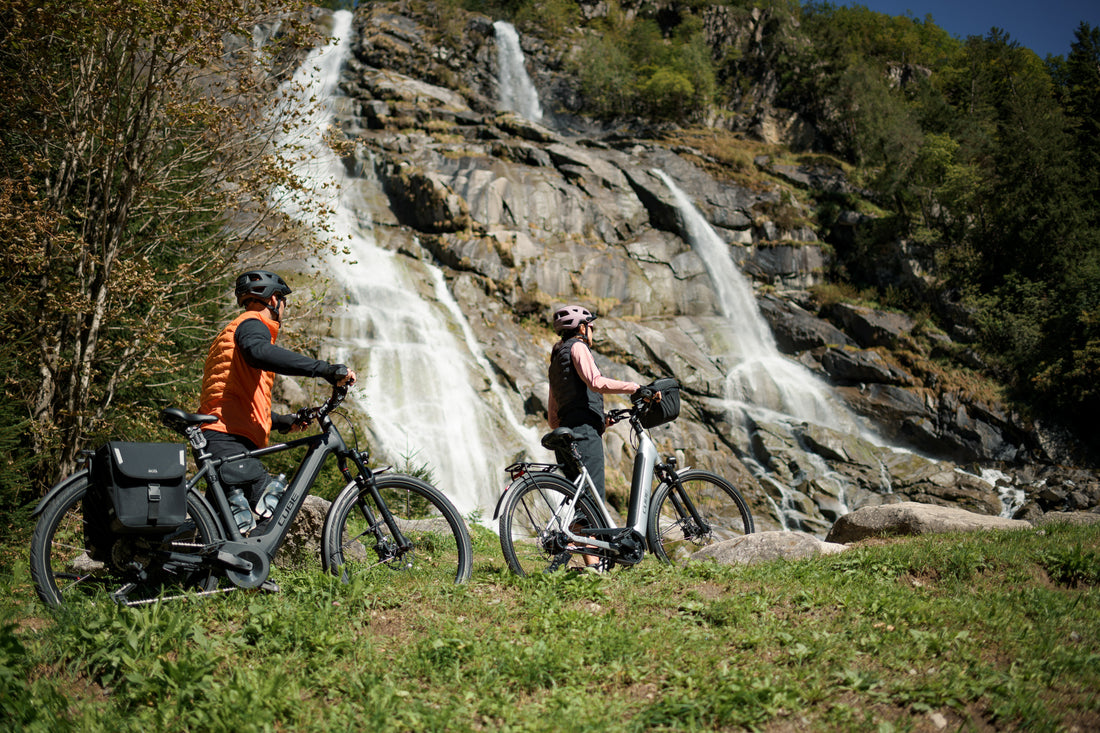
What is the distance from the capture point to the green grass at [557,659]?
2.99 m

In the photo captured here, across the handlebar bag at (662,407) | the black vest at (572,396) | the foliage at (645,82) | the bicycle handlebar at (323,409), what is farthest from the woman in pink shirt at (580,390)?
the foliage at (645,82)

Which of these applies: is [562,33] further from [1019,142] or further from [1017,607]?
[1017,607]

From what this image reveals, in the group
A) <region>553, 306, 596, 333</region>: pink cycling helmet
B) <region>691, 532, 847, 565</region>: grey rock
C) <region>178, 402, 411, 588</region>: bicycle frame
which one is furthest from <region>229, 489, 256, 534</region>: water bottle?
<region>691, 532, 847, 565</region>: grey rock

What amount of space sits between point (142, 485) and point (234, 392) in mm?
918

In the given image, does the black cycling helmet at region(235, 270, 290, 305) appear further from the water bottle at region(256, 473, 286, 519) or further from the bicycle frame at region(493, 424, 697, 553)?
the bicycle frame at region(493, 424, 697, 553)

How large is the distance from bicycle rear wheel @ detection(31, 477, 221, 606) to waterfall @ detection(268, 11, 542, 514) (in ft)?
34.4

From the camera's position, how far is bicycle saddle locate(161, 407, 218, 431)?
4.12 m

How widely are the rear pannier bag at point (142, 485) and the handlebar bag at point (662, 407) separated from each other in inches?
145

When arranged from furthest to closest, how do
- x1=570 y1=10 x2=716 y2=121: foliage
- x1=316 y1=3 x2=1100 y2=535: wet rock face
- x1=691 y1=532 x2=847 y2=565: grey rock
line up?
x1=570 y1=10 x2=716 y2=121: foliage
x1=316 y1=3 x2=1100 y2=535: wet rock face
x1=691 y1=532 x2=847 y2=565: grey rock

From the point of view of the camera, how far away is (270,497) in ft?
14.6

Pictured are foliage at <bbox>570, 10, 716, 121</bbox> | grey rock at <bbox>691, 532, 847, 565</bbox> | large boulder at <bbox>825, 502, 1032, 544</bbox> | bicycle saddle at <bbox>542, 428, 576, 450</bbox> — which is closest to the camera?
bicycle saddle at <bbox>542, 428, 576, 450</bbox>

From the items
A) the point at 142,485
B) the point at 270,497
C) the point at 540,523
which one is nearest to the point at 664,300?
the point at 540,523

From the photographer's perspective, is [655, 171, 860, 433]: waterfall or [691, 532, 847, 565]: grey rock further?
[655, 171, 860, 433]: waterfall

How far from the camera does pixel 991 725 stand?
115 inches
